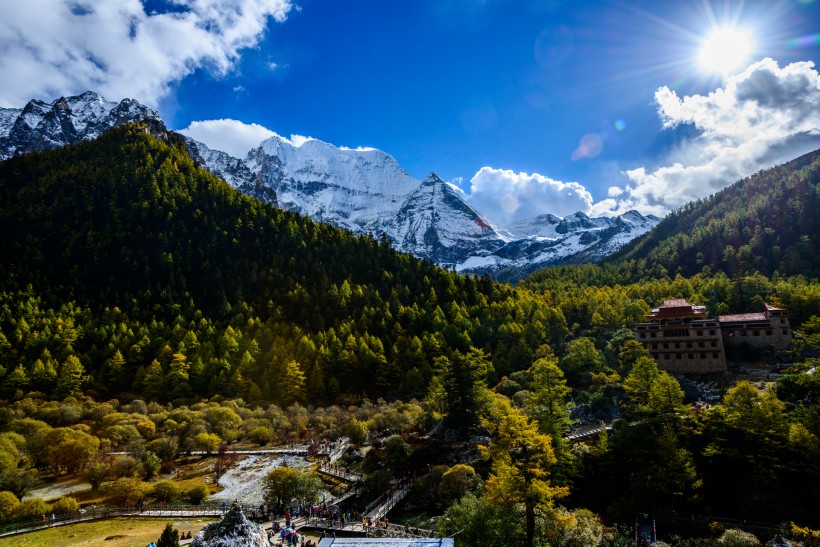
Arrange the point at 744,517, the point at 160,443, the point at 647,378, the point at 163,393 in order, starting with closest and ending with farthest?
the point at 744,517, the point at 647,378, the point at 160,443, the point at 163,393

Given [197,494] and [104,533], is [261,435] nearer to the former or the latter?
[197,494]

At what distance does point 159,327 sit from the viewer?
339 ft

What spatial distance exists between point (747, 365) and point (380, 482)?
57.7 m

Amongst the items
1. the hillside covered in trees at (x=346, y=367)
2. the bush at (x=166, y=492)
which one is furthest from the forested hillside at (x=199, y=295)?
the bush at (x=166, y=492)

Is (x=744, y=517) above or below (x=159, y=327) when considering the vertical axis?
below

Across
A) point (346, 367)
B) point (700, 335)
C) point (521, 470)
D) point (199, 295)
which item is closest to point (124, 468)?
point (521, 470)

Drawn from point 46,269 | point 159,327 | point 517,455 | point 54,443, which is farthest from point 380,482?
point 46,269

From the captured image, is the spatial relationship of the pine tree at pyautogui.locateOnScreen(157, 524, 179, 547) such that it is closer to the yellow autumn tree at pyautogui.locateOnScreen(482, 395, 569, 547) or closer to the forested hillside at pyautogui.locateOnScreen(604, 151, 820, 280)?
the yellow autumn tree at pyautogui.locateOnScreen(482, 395, 569, 547)

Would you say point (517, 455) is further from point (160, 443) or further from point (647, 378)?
point (160, 443)

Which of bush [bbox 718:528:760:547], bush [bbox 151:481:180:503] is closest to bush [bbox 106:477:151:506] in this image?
bush [bbox 151:481:180:503]

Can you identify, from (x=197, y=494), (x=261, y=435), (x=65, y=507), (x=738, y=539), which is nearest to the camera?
(x=738, y=539)

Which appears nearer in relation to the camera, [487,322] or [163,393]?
[163,393]

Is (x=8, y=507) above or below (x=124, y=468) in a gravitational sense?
below

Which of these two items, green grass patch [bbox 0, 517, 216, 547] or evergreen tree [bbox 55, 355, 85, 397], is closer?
green grass patch [bbox 0, 517, 216, 547]
